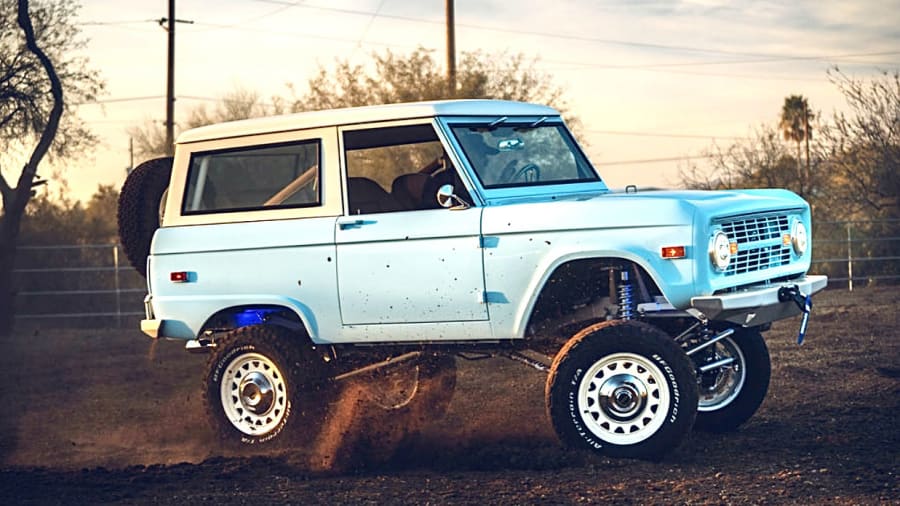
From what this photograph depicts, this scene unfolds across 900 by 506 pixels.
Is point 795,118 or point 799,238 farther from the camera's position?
point 795,118

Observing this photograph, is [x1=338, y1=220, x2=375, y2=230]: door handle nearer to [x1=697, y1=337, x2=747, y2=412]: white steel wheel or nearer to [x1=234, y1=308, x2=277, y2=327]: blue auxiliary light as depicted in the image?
[x1=234, y1=308, x2=277, y2=327]: blue auxiliary light

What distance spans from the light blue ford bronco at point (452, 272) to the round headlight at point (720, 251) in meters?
0.02

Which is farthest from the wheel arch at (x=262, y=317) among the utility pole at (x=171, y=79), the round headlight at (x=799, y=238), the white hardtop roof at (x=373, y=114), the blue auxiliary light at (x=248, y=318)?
the utility pole at (x=171, y=79)

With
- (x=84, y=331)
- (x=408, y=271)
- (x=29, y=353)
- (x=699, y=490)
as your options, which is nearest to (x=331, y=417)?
(x=408, y=271)

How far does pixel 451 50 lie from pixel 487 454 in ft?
79.6

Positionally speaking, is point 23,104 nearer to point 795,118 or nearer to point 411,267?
point 411,267

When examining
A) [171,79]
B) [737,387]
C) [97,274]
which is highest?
[171,79]

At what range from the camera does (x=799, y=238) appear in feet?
28.4

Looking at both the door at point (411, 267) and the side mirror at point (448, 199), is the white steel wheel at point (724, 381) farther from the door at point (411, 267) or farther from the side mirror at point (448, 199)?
the side mirror at point (448, 199)

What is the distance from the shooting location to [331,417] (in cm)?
930

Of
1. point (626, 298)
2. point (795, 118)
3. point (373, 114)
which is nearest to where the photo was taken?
point (626, 298)

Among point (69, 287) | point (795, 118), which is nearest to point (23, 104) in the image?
point (69, 287)

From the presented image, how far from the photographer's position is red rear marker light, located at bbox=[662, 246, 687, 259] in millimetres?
7586

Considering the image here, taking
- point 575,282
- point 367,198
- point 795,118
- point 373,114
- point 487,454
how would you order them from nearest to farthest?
point 487,454, point 575,282, point 373,114, point 367,198, point 795,118
